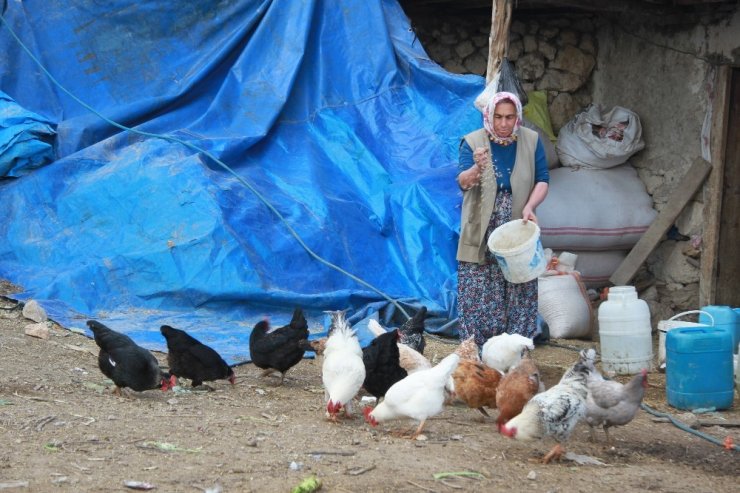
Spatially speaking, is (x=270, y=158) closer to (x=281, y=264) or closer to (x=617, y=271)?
(x=281, y=264)

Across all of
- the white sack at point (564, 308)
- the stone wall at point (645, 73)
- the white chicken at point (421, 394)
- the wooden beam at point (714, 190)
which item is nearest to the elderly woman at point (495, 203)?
the white chicken at point (421, 394)

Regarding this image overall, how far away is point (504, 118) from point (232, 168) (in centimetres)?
335

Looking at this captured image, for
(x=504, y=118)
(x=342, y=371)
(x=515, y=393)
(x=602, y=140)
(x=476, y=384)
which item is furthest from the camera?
(x=602, y=140)

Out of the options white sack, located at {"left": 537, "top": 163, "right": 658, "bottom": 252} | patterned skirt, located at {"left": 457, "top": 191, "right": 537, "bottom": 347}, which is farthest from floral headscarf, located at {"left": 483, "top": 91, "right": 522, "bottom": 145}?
white sack, located at {"left": 537, "top": 163, "right": 658, "bottom": 252}

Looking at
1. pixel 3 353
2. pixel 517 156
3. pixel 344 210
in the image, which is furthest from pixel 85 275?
pixel 517 156

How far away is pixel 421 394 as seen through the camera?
18.5 feet

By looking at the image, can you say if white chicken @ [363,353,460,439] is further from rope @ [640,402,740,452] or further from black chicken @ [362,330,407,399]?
rope @ [640,402,740,452]

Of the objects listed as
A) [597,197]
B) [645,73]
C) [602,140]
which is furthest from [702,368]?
[645,73]

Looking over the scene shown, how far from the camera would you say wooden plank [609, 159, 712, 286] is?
10086mm

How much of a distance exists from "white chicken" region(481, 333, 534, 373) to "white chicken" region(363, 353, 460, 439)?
1.01 m

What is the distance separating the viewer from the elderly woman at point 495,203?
6906mm

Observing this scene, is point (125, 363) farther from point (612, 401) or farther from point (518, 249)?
point (612, 401)

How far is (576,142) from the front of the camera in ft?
35.2

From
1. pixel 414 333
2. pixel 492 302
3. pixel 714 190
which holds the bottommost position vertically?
pixel 414 333
